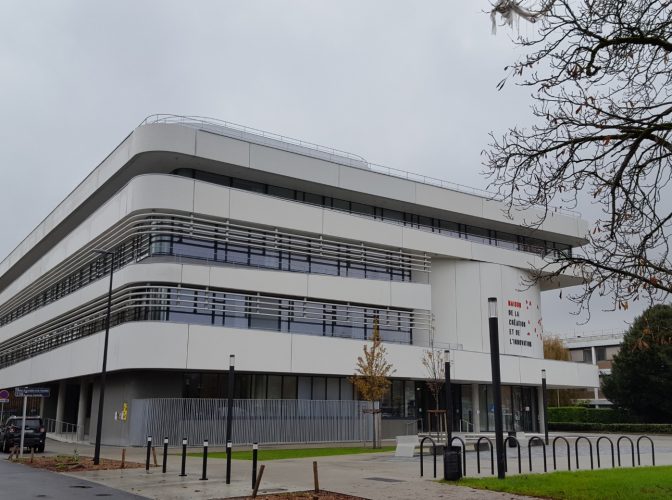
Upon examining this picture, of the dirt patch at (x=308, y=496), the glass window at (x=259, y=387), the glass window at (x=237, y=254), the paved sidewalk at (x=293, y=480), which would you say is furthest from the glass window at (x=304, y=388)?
the dirt patch at (x=308, y=496)

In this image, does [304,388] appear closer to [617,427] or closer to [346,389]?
[346,389]

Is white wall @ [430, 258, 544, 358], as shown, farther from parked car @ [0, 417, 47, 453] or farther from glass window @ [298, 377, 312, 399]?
parked car @ [0, 417, 47, 453]

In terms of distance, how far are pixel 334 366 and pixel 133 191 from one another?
48.4 feet

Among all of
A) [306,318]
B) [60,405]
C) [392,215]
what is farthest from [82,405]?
[392,215]

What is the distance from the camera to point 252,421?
119 feet

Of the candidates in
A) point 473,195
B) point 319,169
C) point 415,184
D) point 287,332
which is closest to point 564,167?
point 287,332

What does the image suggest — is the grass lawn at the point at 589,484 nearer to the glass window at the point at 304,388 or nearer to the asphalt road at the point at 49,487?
the asphalt road at the point at 49,487

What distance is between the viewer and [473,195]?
48469 millimetres

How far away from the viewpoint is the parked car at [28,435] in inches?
1281

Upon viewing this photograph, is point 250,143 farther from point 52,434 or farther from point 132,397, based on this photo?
point 52,434

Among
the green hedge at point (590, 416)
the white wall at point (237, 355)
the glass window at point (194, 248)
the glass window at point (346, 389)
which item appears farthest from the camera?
the green hedge at point (590, 416)

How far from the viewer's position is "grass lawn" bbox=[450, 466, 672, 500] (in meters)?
13.0

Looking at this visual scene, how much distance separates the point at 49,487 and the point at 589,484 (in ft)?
42.1

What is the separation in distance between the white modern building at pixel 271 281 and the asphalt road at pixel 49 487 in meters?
13.6
